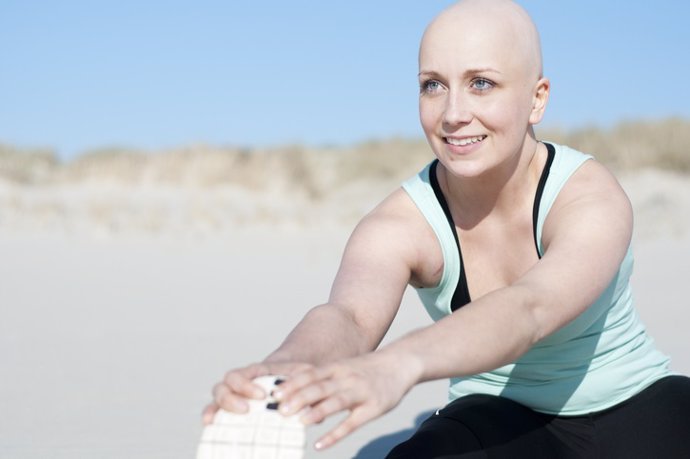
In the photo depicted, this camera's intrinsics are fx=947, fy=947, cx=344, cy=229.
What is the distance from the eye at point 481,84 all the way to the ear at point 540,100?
0.17 metres

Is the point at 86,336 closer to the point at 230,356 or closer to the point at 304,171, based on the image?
the point at 230,356

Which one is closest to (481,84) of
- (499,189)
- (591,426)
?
(499,189)

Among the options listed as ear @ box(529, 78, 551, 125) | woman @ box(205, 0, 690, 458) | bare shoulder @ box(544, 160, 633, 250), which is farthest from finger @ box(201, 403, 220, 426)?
ear @ box(529, 78, 551, 125)

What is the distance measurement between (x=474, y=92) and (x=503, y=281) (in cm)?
51

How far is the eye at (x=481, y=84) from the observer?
A: 2100mm

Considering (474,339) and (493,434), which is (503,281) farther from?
(474,339)

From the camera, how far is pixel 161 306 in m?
5.83

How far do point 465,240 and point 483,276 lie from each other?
10 centimetres

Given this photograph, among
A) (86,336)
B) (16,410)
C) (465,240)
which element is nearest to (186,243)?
(86,336)

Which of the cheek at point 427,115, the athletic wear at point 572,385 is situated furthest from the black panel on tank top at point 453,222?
the cheek at point 427,115

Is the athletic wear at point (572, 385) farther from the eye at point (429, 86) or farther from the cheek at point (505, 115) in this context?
the eye at point (429, 86)

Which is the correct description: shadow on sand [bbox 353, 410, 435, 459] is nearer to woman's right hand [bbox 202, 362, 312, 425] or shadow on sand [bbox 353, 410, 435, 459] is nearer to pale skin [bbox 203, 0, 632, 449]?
pale skin [bbox 203, 0, 632, 449]

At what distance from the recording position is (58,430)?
3193mm

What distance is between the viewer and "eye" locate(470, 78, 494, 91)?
6.89ft
